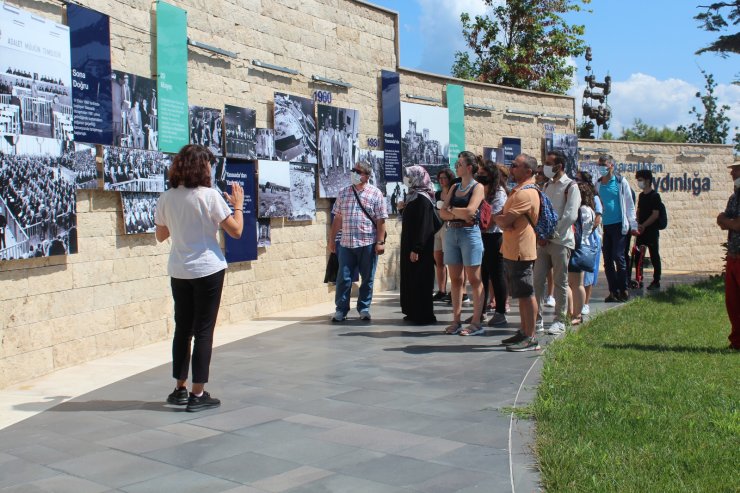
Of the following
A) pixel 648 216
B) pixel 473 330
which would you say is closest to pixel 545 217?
pixel 473 330

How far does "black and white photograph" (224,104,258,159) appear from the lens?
10477 millimetres

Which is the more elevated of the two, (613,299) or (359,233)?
(359,233)

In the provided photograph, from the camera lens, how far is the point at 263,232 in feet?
37.0

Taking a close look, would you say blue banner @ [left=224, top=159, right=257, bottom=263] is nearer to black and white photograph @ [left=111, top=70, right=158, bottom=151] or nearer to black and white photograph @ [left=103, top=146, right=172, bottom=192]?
black and white photograph @ [left=103, top=146, right=172, bottom=192]

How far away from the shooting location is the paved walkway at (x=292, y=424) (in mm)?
4570

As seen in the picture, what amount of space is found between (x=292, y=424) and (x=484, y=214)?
423cm

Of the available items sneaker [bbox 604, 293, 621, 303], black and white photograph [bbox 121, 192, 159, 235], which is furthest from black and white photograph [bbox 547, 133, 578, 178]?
black and white photograph [bbox 121, 192, 159, 235]

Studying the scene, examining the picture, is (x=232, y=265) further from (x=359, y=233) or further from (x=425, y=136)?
(x=425, y=136)

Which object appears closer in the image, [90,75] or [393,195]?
[90,75]

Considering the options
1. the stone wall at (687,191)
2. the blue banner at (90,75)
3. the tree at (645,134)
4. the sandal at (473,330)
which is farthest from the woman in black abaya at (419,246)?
the tree at (645,134)

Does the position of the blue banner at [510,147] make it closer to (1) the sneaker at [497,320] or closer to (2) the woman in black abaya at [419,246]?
(2) the woman in black abaya at [419,246]

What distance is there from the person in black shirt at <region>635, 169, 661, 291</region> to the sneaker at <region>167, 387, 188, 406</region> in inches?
379

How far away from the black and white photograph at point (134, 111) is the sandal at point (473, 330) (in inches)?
152

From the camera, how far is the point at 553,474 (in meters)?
4.39
